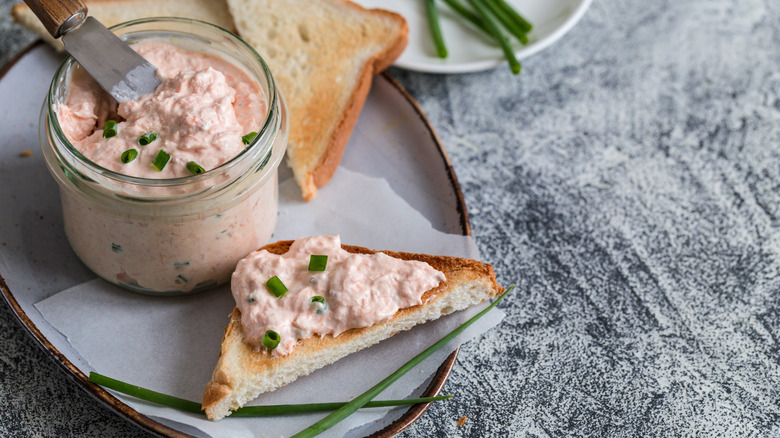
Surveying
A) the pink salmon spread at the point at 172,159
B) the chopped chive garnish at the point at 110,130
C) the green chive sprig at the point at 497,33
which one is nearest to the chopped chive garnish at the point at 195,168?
the pink salmon spread at the point at 172,159

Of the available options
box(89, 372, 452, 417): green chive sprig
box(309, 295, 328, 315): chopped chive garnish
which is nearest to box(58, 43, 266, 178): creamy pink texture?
box(309, 295, 328, 315): chopped chive garnish

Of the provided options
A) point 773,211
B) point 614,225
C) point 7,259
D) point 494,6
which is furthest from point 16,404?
point 773,211

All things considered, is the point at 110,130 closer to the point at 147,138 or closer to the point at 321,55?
the point at 147,138

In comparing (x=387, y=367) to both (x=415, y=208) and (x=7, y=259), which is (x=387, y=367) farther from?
(x=7, y=259)

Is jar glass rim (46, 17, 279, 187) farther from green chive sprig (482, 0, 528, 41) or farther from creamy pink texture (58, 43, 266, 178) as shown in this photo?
green chive sprig (482, 0, 528, 41)

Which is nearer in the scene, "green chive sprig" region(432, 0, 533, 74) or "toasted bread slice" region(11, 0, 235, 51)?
"toasted bread slice" region(11, 0, 235, 51)
